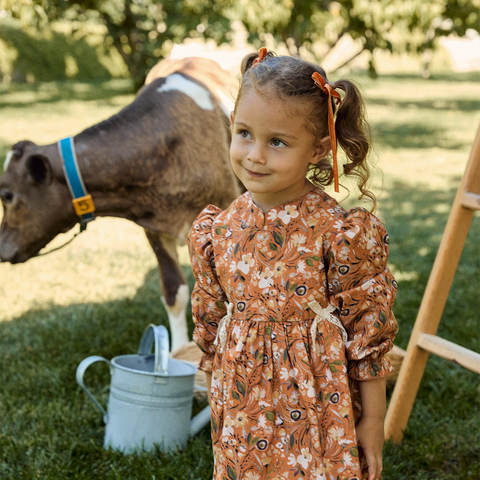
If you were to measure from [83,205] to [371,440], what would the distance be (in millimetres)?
2117

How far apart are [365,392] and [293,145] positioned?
2.28 ft

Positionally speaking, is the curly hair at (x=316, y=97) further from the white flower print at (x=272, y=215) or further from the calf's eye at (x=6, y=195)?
the calf's eye at (x=6, y=195)

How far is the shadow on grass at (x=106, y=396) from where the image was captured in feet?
8.42

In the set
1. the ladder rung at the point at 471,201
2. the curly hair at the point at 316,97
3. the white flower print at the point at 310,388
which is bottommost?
the white flower print at the point at 310,388

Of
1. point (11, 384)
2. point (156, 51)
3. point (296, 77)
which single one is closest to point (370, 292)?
point (296, 77)

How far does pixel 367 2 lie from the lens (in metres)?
8.31

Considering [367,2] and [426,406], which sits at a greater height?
[367,2]

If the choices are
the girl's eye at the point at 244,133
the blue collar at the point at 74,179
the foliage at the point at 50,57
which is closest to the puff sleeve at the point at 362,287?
the girl's eye at the point at 244,133

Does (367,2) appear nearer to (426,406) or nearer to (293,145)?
(426,406)

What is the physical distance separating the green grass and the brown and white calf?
768 mm

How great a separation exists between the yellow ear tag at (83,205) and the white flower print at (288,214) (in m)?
1.82

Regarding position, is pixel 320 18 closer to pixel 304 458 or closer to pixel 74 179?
pixel 74 179

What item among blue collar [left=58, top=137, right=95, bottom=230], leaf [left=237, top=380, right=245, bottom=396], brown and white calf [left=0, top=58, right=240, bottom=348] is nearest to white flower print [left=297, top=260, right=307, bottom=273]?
leaf [left=237, top=380, right=245, bottom=396]

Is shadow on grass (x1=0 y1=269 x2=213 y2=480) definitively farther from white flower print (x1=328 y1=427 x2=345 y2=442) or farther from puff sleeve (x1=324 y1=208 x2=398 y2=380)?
puff sleeve (x1=324 y1=208 x2=398 y2=380)
